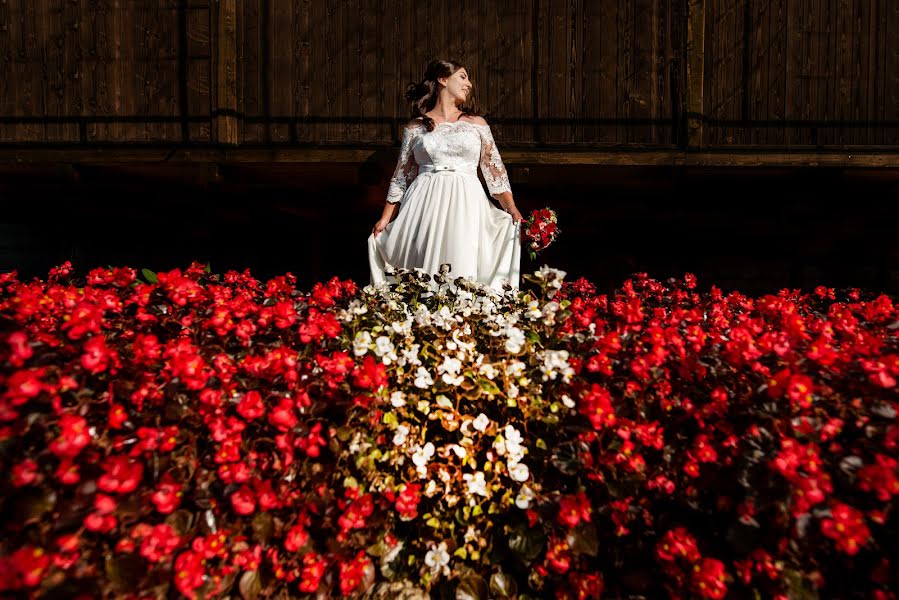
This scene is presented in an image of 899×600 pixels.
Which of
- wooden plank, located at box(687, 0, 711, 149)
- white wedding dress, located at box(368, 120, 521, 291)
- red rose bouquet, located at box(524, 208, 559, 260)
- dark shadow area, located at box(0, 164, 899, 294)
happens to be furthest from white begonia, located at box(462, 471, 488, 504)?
wooden plank, located at box(687, 0, 711, 149)

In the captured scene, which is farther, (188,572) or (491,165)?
(491,165)

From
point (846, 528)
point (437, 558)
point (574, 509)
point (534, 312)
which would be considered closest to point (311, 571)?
point (437, 558)

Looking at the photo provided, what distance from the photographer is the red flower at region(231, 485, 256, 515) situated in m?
1.23

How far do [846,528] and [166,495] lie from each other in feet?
5.41

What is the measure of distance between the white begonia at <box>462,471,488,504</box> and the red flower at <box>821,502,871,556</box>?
34.2 inches

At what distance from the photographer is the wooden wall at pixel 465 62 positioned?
14.4 feet

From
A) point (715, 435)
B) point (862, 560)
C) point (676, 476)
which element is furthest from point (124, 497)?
point (862, 560)

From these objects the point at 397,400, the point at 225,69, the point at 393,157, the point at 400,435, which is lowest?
the point at 400,435

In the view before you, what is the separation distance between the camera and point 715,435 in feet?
4.81

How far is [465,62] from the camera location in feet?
14.6

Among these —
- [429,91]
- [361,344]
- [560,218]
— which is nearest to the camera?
[361,344]

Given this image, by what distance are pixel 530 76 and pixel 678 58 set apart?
53.4 inches

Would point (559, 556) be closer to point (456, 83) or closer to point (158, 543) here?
point (158, 543)

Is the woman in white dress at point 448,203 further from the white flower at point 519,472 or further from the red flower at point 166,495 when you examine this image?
the red flower at point 166,495
